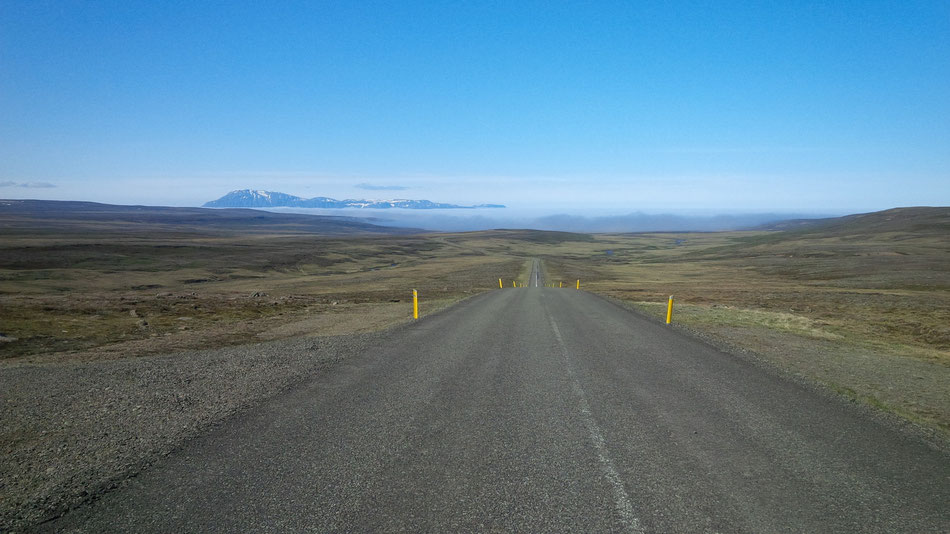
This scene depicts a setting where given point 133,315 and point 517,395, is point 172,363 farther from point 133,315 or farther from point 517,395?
point 133,315

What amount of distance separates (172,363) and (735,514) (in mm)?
12401

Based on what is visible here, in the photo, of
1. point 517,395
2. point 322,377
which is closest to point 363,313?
point 322,377

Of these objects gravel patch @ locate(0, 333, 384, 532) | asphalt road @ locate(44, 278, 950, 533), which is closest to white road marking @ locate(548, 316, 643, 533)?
asphalt road @ locate(44, 278, 950, 533)

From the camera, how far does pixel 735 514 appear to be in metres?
4.98

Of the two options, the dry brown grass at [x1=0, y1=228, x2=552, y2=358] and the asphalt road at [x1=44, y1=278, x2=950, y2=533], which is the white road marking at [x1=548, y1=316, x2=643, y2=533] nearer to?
the asphalt road at [x1=44, y1=278, x2=950, y2=533]

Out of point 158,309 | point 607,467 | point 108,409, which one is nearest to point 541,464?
point 607,467

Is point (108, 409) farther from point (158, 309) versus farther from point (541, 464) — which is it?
point (158, 309)

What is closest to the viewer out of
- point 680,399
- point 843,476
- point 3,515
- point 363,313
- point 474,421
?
point 3,515

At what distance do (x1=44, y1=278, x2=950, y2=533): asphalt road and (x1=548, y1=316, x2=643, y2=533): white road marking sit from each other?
0.9 inches

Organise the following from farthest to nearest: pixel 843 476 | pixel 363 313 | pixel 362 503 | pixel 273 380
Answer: pixel 363 313
pixel 273 380
pixel 843 476
pixel 362 503

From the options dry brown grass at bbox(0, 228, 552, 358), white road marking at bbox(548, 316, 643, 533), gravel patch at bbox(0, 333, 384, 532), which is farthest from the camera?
dry brown grass at bbox(0, 228, 552, 358)

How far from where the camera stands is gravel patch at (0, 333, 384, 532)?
5.49m

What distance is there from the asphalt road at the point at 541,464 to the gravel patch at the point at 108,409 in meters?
0.51

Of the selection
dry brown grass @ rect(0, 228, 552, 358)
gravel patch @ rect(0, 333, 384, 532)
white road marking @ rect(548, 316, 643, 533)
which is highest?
white road marking @ rect(548, 316, 643, 533)
